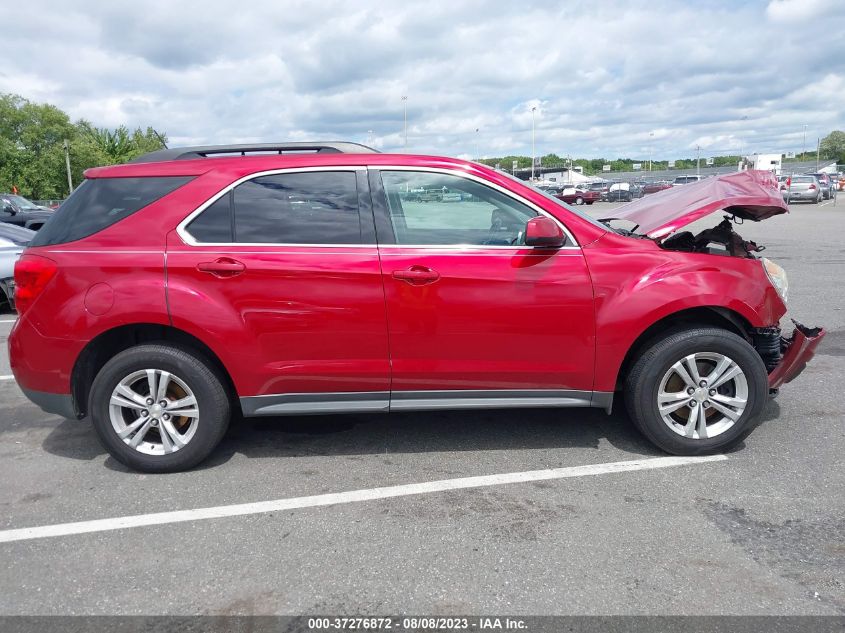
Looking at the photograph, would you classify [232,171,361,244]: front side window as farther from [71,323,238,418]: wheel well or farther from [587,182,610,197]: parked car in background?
[587,182,610,197]: parked car in background

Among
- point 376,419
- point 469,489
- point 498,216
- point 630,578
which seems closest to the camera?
point 630,578

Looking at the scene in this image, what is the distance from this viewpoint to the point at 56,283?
12.2ft

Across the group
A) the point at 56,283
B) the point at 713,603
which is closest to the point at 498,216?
the point at 713,603

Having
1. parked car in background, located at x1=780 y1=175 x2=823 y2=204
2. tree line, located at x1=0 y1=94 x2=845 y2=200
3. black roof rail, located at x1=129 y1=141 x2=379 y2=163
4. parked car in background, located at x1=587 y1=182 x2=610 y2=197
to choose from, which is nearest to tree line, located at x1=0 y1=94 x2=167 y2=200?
tree line, located at x1=0 y1=94 x2=845 y2=200

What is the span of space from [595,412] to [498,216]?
1.77 metres

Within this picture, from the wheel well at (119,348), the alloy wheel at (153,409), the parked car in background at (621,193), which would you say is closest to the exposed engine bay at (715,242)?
the wheel well at (119,348)

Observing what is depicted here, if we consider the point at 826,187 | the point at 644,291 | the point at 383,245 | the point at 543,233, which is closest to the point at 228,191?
the point at 383,245

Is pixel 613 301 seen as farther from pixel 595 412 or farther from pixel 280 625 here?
pixel 280 625

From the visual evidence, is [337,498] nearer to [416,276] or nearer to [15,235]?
[416,276]

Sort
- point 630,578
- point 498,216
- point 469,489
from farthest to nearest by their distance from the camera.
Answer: point 498,216, point 469,489, point 630,578

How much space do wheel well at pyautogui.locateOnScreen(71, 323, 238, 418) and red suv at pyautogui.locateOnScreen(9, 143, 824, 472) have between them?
0.01 m

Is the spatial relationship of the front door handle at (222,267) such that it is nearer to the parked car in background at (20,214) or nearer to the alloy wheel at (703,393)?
the alloy wheel at (703,393)

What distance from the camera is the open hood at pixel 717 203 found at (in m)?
4.12

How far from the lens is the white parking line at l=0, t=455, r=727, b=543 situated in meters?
3.29
